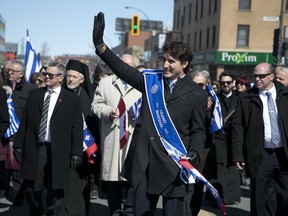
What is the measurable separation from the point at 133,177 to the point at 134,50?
9532 centimetres

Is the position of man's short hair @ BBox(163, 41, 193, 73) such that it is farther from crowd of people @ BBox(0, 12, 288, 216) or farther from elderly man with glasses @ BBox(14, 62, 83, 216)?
elderly man with glasses @ BBox(14, 62, 83, 216)

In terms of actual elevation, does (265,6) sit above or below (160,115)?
above

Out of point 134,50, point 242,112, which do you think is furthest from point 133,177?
point 134,50

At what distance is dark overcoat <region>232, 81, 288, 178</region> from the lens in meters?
6.44

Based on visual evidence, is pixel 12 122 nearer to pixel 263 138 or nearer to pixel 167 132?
pixel 263 138

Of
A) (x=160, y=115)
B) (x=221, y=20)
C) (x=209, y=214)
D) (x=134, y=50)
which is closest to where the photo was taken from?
(x=160, y=115)

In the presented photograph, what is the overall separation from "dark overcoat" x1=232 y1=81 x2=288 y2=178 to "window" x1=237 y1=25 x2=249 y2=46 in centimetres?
3692

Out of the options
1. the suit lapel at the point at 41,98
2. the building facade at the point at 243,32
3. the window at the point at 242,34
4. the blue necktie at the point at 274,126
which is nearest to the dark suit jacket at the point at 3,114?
the suit lapel at the point at 41,98

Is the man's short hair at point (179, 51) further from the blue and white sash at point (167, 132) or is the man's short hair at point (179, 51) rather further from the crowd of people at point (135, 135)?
the blue and white sash at point (167, 132)

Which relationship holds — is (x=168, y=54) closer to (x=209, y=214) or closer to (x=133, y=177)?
(x=133, y=177)

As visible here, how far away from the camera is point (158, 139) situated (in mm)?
4957

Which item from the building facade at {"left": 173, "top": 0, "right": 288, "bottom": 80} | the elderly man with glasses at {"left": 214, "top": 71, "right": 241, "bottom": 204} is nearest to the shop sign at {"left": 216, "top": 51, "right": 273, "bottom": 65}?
the building facade at {"left": 173, "top": 0, "right": 288, "bottom": 80}

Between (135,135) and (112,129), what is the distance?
1794 mm

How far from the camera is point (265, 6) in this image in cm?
4225
